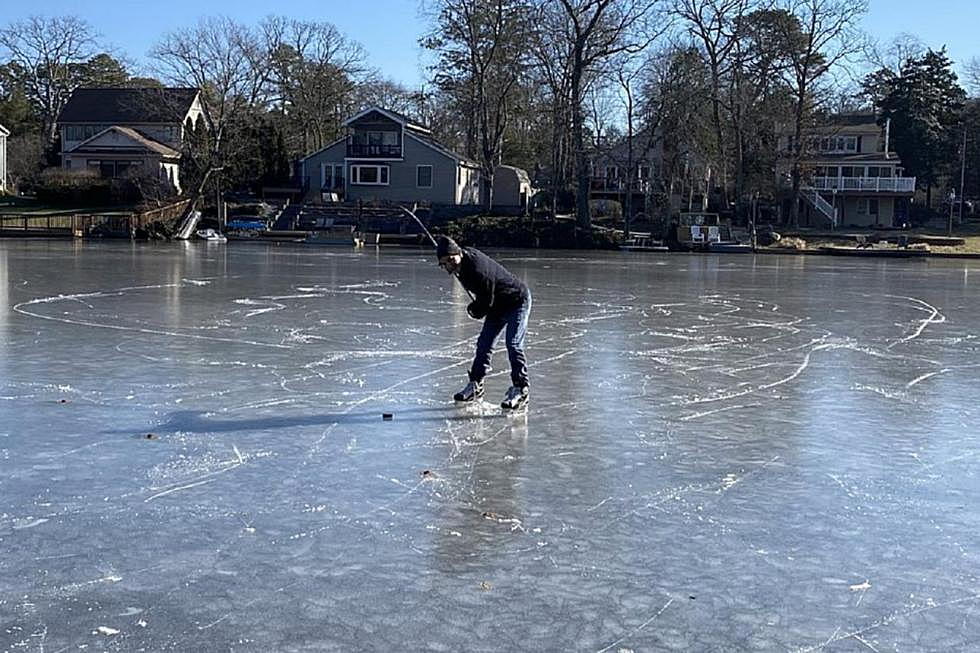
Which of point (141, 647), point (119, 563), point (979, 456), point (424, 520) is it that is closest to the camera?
point (141, 647)

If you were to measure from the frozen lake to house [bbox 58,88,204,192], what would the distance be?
51.9m

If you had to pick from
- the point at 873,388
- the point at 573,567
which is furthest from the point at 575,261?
the point at 573,567

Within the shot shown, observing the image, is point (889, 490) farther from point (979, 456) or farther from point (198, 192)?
point (198, 192)

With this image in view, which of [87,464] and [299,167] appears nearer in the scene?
[87,464]

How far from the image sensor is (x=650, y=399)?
9.57 metres

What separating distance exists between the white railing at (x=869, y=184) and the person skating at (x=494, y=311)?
184ft

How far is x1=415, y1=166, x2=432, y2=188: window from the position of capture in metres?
64.5

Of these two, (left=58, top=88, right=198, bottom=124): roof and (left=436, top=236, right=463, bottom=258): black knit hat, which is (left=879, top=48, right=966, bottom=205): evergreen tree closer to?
(left=58, top=88, right=198, bottom=124): roof

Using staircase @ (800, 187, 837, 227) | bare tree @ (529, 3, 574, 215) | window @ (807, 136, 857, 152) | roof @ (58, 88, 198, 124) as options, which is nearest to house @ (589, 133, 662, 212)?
bare tree @ (529, 3, 574, 215)

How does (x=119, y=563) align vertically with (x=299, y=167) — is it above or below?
below

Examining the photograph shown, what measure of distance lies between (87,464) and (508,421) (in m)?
3.19

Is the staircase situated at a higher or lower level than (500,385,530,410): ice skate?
higher

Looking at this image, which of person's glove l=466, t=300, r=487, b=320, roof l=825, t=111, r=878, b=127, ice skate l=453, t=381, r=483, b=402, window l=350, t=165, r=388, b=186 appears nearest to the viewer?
person's glove l=466, t=300, r=487, b=320

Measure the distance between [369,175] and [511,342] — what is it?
189ft
